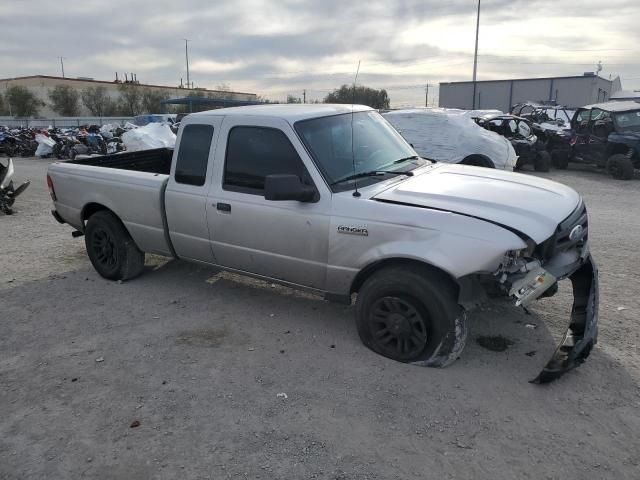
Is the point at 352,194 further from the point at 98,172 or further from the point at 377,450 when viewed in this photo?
the point at 98,172

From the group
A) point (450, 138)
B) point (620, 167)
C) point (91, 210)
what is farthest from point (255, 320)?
point (620, 167)

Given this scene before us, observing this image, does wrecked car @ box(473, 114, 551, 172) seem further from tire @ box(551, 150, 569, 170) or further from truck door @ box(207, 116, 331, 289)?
truck door @ box(207, 116, 331, 289)

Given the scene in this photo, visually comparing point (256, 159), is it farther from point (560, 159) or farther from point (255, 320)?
point (560, 159)

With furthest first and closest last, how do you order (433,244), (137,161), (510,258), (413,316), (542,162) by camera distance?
(542,162) → (137,161) → (413,316) → (433,244) → (510,258)

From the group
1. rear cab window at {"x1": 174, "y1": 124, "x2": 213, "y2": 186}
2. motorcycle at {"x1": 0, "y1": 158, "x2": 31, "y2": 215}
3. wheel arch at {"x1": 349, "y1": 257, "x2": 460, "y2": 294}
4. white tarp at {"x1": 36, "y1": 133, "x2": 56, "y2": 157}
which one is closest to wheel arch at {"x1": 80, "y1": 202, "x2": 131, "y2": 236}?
rear cab window at {"x1": 174, "y1": 124, "x2": 213, "y2": 186}

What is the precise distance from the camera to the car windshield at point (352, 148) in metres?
3.99

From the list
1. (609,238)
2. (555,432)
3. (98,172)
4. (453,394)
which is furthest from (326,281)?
(609,238)

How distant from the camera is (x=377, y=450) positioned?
9.52 feet

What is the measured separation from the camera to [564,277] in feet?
11.5

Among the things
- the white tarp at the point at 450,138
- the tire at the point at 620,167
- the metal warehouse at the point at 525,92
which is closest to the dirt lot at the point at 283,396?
the white tarp at the point at 450,138

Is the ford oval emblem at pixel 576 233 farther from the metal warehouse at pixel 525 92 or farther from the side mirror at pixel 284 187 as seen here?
the metal warehouse at pixel 525 92

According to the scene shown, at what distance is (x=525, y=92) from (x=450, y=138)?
1605 inches

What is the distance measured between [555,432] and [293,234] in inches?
90.1

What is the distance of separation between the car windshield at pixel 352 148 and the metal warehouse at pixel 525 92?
43.3 meters
